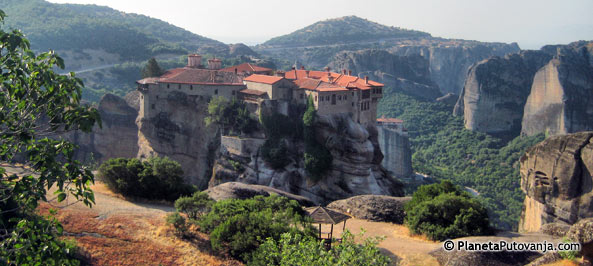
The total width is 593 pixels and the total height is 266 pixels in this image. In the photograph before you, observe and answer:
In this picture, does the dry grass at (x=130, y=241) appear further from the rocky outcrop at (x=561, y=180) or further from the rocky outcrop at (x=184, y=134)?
the rocky outcrop at (x=184, y=134)

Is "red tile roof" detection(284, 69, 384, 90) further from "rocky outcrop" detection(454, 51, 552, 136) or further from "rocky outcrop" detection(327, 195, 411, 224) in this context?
"rocky outcrop" detection(454, 51, 552, 136)

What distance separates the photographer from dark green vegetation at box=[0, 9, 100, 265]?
8555 millimetres

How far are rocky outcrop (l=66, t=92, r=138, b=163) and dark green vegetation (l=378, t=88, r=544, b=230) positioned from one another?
4375cm

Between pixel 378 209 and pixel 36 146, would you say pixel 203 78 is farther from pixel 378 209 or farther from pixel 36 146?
pixel 36 146

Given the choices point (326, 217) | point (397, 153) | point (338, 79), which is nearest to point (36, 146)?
point (326, 217)

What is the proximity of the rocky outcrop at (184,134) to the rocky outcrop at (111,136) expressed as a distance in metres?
8.90

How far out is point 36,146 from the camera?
9.18 meters

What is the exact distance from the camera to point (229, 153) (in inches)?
1889

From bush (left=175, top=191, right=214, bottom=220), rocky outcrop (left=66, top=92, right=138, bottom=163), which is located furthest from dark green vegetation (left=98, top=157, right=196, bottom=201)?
rocky outcrop (left=66, top=92, right=138, bottom=163)

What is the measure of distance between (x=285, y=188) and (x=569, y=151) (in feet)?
77.6

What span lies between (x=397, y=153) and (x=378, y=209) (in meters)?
50.0

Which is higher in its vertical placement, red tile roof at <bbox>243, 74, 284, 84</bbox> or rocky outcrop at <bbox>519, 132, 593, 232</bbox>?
red tile roof at <bbox>243, 74, 284, 84</bbox>

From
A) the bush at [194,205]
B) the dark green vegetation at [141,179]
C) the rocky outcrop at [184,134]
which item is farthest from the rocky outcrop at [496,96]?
the bush at [194,205]

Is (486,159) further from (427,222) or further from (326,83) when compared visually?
(427,222)
